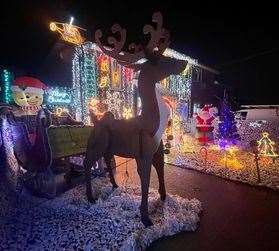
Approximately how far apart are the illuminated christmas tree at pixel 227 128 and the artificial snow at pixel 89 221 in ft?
26.4

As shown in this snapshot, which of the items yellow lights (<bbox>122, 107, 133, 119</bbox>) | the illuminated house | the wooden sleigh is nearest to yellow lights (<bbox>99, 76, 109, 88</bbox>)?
the illuminated house

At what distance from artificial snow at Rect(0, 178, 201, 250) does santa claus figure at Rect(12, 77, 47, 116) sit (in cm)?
574

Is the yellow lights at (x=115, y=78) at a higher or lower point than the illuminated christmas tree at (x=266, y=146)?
higher

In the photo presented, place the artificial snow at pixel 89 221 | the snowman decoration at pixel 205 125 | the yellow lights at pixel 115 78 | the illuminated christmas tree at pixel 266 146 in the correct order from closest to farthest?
the artificial snow at pixel 89 221, the illuminated christmas tree at pixel 266 146, the yellow lights at pixel 115 78, the snowman decoration at pixel 205 125

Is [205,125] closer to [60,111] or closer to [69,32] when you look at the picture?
[60,111]

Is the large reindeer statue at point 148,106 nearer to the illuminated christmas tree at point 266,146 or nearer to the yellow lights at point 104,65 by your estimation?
the illuminated christmas tree at point 266,146

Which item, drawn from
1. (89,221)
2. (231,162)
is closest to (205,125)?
(231,162)

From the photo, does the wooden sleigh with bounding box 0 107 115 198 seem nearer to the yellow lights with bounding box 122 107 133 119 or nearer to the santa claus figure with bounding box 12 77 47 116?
the santa claus figure with bounding box 12 77 47 116

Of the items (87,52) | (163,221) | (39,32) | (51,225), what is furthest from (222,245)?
(39,32)

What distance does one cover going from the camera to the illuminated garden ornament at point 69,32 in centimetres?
1128

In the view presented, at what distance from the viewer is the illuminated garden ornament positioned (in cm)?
1128

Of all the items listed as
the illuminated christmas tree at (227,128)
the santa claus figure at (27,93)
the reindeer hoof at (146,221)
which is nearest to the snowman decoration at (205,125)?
the illuminated christmas tree at (227,128)

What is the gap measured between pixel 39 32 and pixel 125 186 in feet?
35.0

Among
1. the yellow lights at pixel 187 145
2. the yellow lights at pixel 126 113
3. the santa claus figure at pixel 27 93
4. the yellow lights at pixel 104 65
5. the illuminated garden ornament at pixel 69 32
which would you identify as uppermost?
the illuminated garden ornament at pixel 69 32
